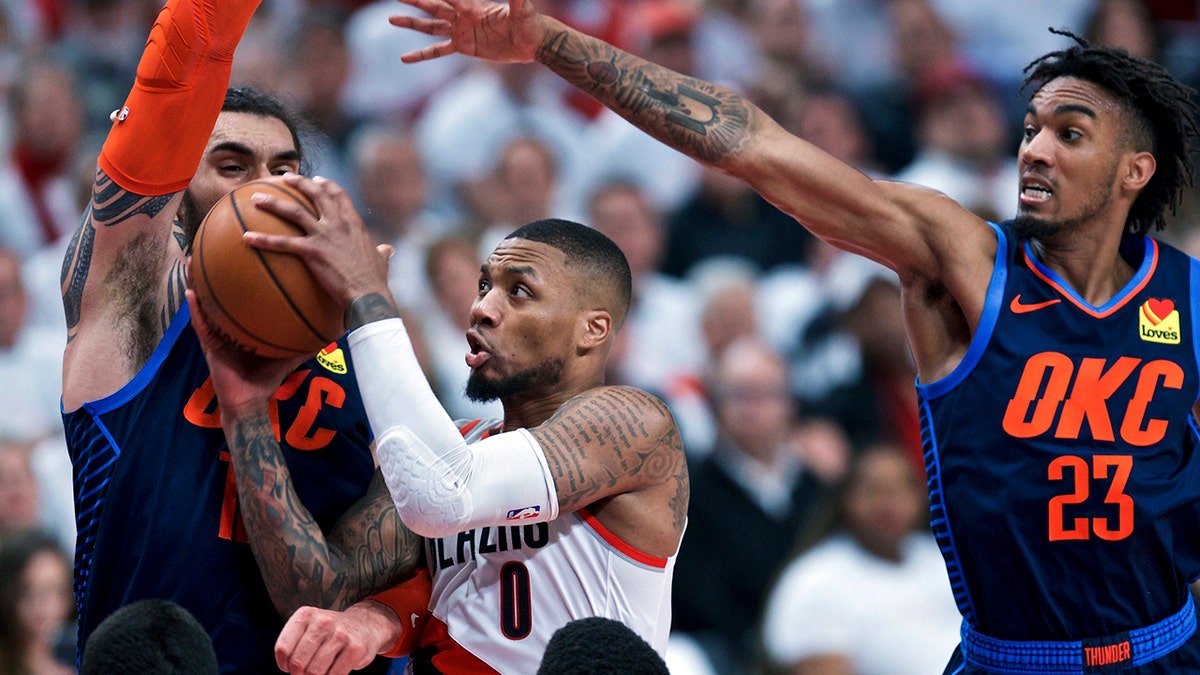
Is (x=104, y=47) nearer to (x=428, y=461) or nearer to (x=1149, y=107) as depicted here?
(x=428, y=461)

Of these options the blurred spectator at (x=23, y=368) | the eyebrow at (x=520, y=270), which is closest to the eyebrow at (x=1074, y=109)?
the eyebrow at (x=520, y=270)

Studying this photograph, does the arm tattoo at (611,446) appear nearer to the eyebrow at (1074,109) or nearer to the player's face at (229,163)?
the player's face at (229,163)

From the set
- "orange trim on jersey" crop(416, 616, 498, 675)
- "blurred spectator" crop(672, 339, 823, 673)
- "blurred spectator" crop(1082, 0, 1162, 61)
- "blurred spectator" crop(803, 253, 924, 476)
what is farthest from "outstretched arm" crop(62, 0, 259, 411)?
"blurred spectator" crop(1082, 0, 1162, 61)

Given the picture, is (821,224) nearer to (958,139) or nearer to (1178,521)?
(1178,521)

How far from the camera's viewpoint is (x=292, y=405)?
381 centimetres

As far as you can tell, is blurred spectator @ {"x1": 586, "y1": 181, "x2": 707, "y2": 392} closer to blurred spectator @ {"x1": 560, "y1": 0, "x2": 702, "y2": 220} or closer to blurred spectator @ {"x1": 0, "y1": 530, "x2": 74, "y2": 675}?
blurred spectator @ {"x1": 560, "y1": 0, "x2": 702, "y2": 220}

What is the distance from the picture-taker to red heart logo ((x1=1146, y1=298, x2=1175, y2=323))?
4.20 meters

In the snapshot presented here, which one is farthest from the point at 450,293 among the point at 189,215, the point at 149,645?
the point at 149,645

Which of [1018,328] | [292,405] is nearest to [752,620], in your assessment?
[1018,328]

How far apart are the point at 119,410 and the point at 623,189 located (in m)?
5.55

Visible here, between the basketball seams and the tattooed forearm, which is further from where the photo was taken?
the tattooed forearm

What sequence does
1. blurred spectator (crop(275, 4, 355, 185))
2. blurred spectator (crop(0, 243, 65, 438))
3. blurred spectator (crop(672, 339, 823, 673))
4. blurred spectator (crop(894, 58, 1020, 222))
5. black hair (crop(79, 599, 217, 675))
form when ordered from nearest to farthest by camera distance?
black hair (crop(79, 599, 217, 675)) < blurred spectator (crop(672, 339, 823, 673)) < blurred spectator (crop(0, 243, 65, 438)) < blurred spectator (crop(275, 4, 355, 185)) < blurred spectator (crop(894, 58, 1020, 222))

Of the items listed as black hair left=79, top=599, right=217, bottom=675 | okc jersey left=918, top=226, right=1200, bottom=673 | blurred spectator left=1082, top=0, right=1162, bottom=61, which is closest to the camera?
black hair left=79, top=599, right=217, bottom=675

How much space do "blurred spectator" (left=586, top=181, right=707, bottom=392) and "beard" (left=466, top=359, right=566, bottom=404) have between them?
15.0 ft
